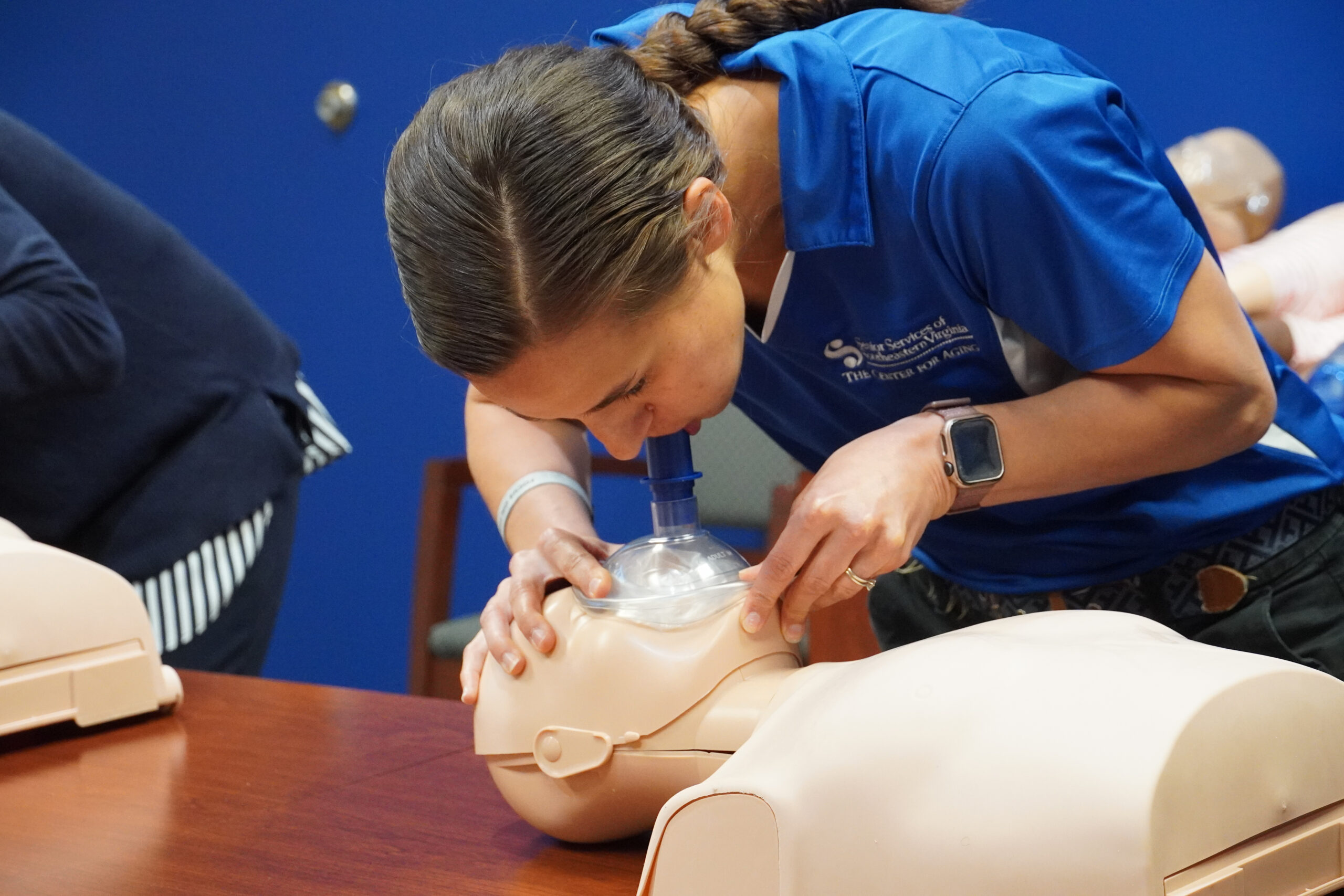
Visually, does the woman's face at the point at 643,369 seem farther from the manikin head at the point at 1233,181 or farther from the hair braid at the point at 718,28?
the manikin head at the point at 1233,181

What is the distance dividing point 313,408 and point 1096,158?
48.0 inches

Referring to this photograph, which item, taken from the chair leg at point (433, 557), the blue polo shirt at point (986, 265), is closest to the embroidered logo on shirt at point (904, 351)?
the blue polo shirt at point (986, 265)

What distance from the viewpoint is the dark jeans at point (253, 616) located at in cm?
156

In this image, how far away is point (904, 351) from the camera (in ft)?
3.00

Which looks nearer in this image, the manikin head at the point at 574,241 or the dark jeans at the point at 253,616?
the manikin head at the point at 574,241

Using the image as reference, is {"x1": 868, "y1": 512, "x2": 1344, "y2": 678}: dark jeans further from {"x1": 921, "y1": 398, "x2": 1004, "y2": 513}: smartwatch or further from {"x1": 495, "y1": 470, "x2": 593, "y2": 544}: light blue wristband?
{"x1": 495, "y1": 470, "x2": 593, "y2": 544}: light blue wristband

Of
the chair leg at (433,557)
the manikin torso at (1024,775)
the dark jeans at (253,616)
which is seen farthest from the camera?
the chair leg at (433,557)

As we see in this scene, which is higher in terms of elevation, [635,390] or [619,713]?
[635,390]

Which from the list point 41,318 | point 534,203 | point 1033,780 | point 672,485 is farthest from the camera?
point 41,318

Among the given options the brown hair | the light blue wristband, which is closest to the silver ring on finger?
the brown hair

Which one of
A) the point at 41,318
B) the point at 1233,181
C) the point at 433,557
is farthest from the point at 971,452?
the point at 433,557

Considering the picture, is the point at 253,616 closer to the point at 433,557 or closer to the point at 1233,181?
the point at 433,557

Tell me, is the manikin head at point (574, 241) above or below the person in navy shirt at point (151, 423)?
above

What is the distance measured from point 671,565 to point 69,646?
61 cm
